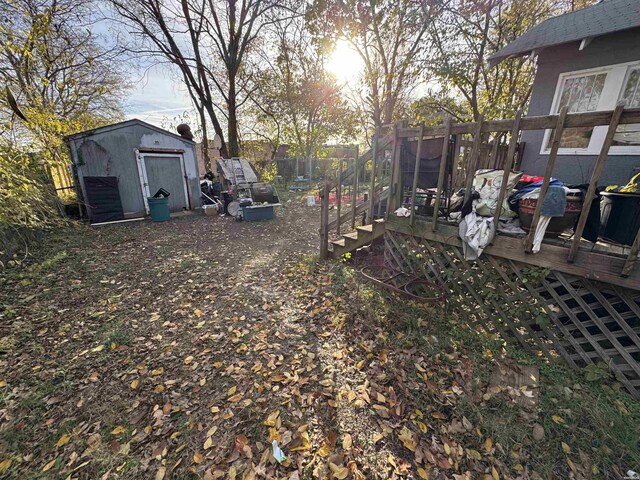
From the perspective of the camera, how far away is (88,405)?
235 centimetres

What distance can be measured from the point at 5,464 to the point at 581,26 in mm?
10443

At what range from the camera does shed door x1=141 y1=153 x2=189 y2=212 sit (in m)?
9.39

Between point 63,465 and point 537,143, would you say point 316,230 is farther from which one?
point 63,465

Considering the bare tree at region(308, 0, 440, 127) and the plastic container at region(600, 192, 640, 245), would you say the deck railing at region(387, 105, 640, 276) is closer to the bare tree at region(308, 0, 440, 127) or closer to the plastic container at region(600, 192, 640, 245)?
the plastic container at region(600, 192, 640, 245)

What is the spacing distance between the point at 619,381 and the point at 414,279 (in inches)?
81.9

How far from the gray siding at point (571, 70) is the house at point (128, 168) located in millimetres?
11044

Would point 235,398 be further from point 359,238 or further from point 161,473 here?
point 359,238

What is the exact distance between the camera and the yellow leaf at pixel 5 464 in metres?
1.87

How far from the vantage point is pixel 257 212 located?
9164 mm

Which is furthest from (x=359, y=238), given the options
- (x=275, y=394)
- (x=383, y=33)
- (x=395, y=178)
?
(x=383, y=33)

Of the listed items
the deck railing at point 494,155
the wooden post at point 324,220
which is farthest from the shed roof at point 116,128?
the deck railing at point 494,155

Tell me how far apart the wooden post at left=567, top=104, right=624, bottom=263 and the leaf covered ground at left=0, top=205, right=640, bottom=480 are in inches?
50.3

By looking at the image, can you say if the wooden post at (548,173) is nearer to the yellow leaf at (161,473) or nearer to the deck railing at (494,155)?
the deck railing at (494,155)

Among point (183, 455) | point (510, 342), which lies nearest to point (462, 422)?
point (510, 342)
